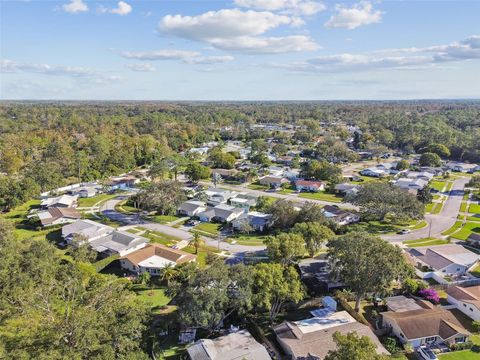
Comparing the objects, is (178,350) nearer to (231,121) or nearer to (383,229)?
(383,229)

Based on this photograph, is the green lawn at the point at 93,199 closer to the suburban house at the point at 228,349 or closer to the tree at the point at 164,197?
the tree at the point at 164,197

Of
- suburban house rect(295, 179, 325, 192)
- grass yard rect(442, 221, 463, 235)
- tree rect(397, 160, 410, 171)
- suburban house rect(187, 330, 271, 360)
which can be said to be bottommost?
grass yard rect(442, 221, 463, 235)

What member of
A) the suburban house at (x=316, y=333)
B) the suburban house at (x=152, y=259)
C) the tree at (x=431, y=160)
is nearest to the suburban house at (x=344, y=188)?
the tree at (x=431, y=160)

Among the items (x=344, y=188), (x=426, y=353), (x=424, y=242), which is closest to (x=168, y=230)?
(x=424, y=242)

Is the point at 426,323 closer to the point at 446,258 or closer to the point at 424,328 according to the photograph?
the point at 424,328

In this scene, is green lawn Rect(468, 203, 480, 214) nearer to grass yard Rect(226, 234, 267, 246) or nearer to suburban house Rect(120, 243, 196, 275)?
grass yard Rect(226, 234, 267, 246)

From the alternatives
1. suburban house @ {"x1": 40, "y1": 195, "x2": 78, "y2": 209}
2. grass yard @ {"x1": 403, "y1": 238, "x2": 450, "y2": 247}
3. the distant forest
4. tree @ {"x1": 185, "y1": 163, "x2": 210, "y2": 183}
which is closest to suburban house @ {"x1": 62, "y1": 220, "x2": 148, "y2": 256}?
suburban house @ {"x1": 40, "y1": 195, "x2": 78, "y2": 209}
